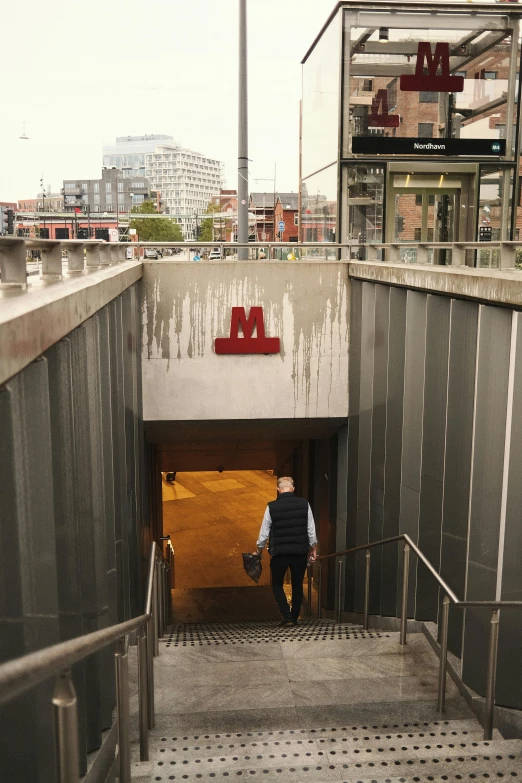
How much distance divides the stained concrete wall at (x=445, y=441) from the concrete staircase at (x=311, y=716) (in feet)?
2.73

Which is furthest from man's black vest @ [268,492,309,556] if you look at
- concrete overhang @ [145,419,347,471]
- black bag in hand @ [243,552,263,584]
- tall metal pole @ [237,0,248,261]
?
tall metal pole @ [237,0,248,261]

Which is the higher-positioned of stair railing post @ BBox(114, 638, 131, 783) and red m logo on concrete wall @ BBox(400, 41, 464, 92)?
red m logo on concrete wall @ BBox(400, 41, 464, 92)

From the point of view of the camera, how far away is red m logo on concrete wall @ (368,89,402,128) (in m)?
14.2

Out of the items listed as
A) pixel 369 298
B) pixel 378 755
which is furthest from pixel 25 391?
pixel 369 298

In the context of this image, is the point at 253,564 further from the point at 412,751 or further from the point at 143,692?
the point at 412,751

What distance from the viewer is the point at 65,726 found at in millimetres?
2598

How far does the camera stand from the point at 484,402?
6.86 metres

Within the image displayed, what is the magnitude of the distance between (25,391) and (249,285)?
353 inches

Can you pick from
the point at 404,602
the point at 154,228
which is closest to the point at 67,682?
the point at 404,602

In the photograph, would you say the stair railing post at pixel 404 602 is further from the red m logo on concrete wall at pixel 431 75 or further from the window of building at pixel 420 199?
the red m logo on concrete wall at pixel 431 75

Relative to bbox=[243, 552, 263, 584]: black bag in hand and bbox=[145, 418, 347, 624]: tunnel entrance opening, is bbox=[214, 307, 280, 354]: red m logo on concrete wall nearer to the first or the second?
bbox=[145, 418, 347, 624]: tunnel entrance opening

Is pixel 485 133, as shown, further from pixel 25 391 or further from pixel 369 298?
pixel 25 391

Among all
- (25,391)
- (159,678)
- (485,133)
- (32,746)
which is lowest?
(159,678)

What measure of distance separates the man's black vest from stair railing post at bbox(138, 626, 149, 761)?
141 inches
